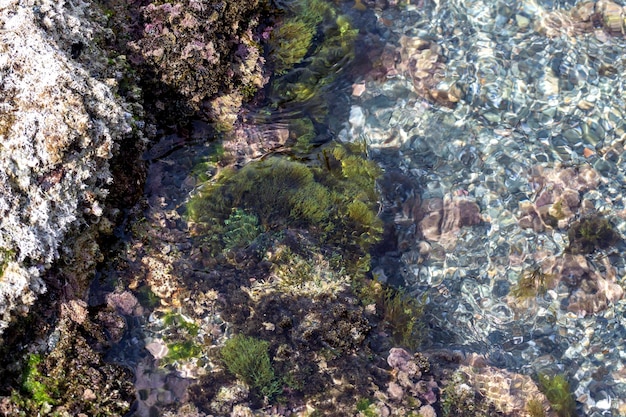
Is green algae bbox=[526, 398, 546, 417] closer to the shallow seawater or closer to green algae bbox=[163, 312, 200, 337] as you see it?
the shallow seawater

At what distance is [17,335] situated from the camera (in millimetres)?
4047

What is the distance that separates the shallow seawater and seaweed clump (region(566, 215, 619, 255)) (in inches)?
2.5

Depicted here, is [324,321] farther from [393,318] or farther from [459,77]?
[459,77]

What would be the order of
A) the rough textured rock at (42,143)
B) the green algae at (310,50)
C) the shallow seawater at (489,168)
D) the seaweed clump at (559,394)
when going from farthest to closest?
1. the green algae at (310,50)
2. the shallow seawater at (489,168)
3. the seaweed clump at (559,394)
4. the rough textured rock at (42,143)

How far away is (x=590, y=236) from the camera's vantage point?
19.5 ft

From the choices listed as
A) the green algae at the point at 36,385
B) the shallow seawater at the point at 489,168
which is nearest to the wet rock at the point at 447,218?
the shallow seawater at the point at 489,168

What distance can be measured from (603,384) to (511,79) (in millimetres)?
3793

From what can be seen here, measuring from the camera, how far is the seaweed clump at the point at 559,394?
16.7ft

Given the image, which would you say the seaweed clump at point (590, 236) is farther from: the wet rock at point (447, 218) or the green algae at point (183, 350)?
the green algae at point (183, 350)

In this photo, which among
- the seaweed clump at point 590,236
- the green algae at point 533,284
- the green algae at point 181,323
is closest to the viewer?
the green algae at point 181,323

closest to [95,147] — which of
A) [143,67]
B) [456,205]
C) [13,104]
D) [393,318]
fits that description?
[13,104]

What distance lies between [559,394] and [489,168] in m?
2.64

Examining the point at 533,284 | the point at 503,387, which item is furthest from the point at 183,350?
the point at 533,284

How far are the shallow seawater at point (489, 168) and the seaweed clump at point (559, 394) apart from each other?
0.34ft
